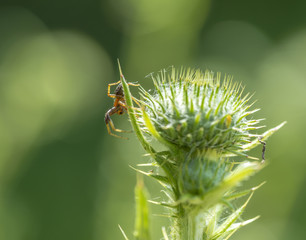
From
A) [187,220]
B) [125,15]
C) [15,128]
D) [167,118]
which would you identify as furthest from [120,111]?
[125,15]

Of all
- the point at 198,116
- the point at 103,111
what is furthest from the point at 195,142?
the point at 103,111

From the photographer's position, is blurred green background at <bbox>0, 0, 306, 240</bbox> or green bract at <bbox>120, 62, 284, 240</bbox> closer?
green bract at <bbox>120, 62, 284, 240</bbox>

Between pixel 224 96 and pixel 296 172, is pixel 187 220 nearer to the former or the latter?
pixel 224 96

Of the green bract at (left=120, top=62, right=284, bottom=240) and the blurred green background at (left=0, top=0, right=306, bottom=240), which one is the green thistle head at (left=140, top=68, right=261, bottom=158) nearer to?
the green bract at (left=120, top=62, right=284, bottom=240)

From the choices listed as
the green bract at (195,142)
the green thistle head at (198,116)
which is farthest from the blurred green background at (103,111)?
the green thistle head at (198,116)

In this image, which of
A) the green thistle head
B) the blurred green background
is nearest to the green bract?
the green thistle head

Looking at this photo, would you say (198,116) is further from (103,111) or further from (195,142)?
(103,111)
